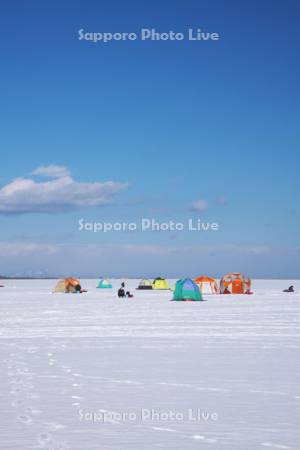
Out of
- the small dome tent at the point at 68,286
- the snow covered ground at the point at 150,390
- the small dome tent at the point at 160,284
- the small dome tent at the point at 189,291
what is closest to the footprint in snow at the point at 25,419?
the snow covered ground at the point at 150,390

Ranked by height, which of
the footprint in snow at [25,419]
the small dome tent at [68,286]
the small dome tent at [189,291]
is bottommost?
the footprint in snow at [25,419]

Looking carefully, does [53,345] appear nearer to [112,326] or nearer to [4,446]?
[112,326]

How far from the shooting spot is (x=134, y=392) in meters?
11.6

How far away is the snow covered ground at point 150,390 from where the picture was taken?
8.49 m

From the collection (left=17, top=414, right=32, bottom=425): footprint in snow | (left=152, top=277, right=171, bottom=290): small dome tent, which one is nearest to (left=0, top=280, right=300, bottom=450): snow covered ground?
(left=17, top=414, right=32, bottom=425): footprint in snow

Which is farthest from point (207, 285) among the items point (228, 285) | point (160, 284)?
point (160, 284)

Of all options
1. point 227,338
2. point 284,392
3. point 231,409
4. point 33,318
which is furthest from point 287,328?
point 231,409

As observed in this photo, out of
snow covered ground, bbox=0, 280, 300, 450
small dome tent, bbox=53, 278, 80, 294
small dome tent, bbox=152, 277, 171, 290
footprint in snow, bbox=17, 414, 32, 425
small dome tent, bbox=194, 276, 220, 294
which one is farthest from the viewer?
small dome tent, bbox=152, 277, 171, 290

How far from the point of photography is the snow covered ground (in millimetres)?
8492

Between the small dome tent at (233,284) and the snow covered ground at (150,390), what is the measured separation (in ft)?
135

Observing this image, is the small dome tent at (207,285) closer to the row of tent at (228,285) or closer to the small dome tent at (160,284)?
the row of tent at (228,285)

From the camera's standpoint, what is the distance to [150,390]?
466 inches

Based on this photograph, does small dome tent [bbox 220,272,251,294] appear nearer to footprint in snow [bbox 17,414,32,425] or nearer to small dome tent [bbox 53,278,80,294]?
small dome tent [bbox 53,278,80,294]

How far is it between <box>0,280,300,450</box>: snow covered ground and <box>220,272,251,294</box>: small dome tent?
41204mm
